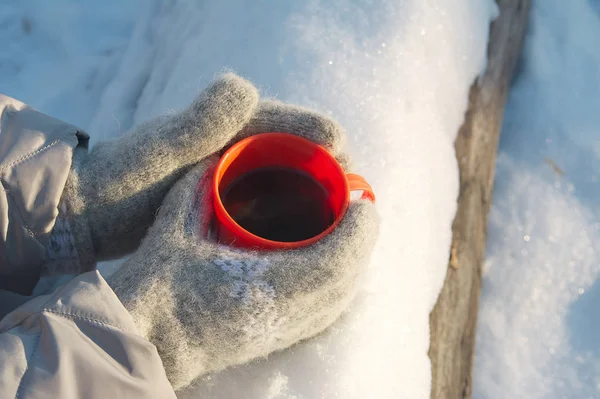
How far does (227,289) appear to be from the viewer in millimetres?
793

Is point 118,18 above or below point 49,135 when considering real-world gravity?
below

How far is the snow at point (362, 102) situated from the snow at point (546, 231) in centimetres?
36

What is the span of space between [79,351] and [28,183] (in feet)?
1.08

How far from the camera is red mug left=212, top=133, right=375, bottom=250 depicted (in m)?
0.81

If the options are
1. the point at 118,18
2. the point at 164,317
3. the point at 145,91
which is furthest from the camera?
the point at 118,18

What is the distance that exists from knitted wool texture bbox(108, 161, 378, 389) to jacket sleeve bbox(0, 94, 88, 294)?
0.19m

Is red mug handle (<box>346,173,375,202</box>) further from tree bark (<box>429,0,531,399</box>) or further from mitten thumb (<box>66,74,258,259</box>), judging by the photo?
tree bark (<box>429,0,531,399</box>)

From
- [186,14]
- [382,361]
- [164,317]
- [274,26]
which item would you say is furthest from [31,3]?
[382,361]

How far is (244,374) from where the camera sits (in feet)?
3.01

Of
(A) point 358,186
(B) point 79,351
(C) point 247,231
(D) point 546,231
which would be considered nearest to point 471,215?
(D) point 546,231

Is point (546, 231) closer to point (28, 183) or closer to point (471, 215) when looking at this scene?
point (471, 215)

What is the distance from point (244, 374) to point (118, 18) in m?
1.48

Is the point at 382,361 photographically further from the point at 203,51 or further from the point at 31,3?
the point at 31,3

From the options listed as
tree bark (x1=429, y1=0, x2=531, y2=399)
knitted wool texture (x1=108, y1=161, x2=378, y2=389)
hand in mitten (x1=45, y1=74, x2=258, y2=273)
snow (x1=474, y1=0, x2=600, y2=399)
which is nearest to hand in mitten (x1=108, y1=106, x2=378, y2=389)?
knitted wool texture (x1=108, y1=161, x2=378, y2=389)
